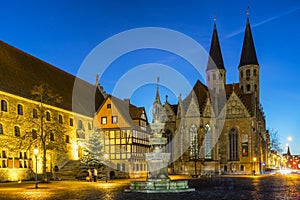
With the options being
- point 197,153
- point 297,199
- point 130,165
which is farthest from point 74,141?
point 297,199

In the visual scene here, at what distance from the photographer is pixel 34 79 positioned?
47969mm

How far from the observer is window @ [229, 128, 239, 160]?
74.1 metres

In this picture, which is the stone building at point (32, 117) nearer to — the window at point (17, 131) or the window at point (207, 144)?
the window at point (17, 131)

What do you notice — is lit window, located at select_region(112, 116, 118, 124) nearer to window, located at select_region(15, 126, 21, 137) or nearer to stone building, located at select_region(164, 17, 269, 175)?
window, located at select_region(15, 126, 21, 137)

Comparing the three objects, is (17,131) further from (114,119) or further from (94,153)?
(114,119)

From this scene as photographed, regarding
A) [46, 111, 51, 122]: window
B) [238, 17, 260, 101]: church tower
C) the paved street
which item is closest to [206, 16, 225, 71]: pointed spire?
[238, 17, 260, 101]: church tower

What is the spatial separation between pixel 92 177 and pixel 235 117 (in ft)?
140

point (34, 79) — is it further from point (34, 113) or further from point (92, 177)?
point (92, 177)

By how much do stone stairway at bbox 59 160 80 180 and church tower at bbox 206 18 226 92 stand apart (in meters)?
48.7

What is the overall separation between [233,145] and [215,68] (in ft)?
74.6

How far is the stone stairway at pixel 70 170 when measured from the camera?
4353 cm

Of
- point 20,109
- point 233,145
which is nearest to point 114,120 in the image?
point 20,109

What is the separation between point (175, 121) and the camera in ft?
260

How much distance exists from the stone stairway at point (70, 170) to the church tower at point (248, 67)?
51.1 metres
